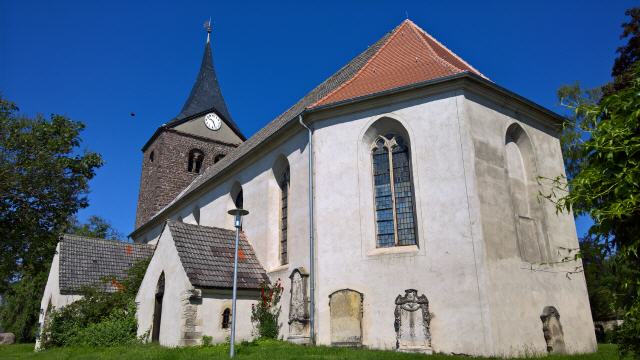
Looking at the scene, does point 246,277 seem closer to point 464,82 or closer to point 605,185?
point 464,82

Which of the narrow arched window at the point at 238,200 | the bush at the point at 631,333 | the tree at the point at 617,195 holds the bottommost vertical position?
the bush at the point at 631,333

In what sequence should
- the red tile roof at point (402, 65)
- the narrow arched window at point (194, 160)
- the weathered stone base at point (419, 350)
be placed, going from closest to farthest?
the weathered stone base at point (419, 350)
the red tile roof at point (402, 65)
the narrow arched window at point (194, 160)

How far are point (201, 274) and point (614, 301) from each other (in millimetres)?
11677

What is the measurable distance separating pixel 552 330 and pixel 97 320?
1596 cm

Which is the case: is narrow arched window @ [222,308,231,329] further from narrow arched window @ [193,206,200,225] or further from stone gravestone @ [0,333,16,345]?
stone gravestone @ [0,333,16,345]

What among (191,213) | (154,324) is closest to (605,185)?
(154,324)

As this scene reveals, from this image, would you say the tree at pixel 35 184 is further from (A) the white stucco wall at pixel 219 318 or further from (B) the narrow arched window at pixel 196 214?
(B) the narrow arched window at pixel 196 214

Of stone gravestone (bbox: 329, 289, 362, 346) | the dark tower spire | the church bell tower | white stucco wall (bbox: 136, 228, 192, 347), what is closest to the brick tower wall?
the church bell tower

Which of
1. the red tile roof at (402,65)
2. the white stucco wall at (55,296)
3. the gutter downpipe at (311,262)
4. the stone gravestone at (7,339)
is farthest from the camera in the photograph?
the stone gravestone at (7,339)

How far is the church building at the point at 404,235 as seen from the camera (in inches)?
446

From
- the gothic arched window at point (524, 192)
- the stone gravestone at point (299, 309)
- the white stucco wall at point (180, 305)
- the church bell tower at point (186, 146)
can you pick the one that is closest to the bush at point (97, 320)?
the white stucco wall at point (180, 305)

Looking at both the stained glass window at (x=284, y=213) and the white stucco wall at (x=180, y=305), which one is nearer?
the white stucco wall at (x=180, y=305)

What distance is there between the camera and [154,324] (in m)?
15.4

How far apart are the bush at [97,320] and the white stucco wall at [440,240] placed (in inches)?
200
